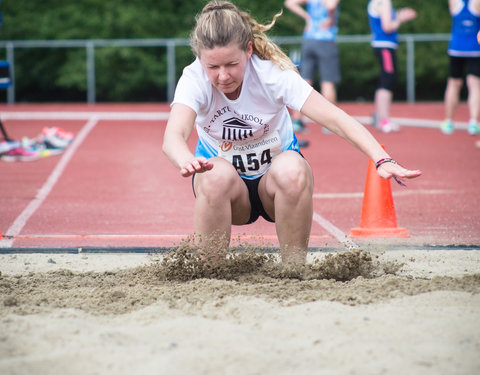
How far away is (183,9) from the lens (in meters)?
23.0

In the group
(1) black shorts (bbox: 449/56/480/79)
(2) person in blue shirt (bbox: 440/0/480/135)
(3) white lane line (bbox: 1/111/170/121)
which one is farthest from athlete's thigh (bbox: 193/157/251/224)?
(3) white lane line (bbox: 1/111/170/121)

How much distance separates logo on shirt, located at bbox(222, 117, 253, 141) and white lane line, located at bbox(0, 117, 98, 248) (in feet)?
6.10

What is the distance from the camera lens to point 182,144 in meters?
3.27

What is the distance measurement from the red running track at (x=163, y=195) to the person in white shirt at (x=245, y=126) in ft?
1.09

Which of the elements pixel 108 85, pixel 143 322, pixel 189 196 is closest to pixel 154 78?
pixel 108 85

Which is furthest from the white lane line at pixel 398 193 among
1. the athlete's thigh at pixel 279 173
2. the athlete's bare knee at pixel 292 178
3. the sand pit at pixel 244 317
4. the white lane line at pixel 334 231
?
the athlete's bare knee at pixel 292 178

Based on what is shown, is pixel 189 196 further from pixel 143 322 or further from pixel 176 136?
pixel 143 322

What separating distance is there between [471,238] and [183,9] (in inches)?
767

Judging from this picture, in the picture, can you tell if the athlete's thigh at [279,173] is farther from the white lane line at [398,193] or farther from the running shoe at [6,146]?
the running shoe at [6,146]

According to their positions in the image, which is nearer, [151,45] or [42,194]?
[42,194]

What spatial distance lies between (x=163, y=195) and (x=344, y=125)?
367cm

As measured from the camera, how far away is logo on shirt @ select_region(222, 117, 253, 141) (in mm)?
3672

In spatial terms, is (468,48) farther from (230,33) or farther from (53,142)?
(230,33)

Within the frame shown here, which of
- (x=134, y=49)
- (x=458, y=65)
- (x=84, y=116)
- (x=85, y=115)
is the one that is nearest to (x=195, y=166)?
(x=458, y=65)
